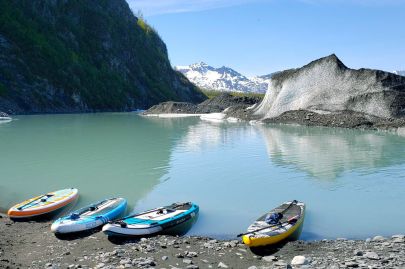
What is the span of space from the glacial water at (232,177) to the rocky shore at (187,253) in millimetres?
1556

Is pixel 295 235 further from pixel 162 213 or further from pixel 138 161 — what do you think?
pixel 138 161

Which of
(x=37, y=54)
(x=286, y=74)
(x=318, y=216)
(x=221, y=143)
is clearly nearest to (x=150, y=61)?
(x=37, y=54)

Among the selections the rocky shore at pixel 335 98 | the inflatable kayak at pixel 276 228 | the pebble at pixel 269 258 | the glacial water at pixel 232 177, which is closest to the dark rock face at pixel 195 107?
the rocky shore at pixel 335 98

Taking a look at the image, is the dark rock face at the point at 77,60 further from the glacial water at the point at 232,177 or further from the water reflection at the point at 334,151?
the water reflection at the point at 334,151

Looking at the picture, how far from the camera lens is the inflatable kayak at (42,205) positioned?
1794cm

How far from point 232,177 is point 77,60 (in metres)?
123

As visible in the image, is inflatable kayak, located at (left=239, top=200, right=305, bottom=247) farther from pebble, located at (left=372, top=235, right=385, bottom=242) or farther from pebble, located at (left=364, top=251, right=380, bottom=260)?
pebble, located at (left=364, top=251, right=380, bottom=260)

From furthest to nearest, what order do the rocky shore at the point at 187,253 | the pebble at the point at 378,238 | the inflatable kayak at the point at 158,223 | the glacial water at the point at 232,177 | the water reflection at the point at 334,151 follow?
the water reflection at the point at 334,151 → the glacial water at the point at 232,177 → the inflatable kayak at the point at 158,223 → the pebble at the point at 378,238 → the rocky shore at the point at 187,253

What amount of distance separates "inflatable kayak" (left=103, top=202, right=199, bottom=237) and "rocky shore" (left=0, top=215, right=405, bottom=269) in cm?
35

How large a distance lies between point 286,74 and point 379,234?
206 ft

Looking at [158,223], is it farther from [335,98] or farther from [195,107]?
[195,107]

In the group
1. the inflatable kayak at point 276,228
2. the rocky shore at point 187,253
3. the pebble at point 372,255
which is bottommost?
the rocky shore at point 187,253

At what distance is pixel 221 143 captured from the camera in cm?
4588

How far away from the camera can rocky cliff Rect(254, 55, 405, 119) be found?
62.2 metres
